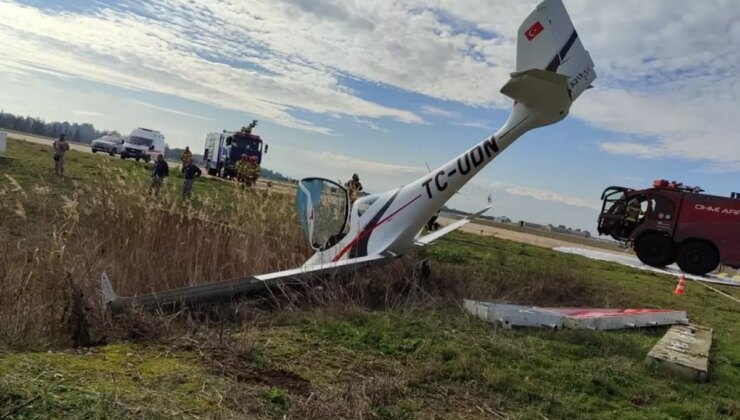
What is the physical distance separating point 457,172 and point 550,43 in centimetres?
230

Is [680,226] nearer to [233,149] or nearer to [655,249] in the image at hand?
[655,249]

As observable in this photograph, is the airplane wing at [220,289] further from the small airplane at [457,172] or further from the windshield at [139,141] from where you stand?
the windshield at [139,141]

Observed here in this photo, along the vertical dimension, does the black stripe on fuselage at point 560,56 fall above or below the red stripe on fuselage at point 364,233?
above

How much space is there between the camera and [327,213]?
9.40 m

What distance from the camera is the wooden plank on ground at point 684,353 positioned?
5.36m

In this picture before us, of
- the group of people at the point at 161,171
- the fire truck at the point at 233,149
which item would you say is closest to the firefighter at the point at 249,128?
the fire truck at the point at 233,149

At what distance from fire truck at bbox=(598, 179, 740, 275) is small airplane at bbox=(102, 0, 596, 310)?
890cm

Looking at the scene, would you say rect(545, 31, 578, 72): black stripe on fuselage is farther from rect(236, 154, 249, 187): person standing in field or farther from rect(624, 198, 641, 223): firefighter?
rect(624, 198, 641, 223): firefighter

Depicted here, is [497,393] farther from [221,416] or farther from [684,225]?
[684,225]

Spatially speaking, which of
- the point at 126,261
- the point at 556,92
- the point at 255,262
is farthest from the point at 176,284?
the point at 556,92

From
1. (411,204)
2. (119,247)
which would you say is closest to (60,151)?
(119,247)

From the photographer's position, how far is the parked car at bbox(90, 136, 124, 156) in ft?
146

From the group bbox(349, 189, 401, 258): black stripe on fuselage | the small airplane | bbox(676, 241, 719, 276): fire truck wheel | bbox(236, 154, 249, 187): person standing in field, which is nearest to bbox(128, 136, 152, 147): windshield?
bbox(236, 154, 249, 187): person standing in field

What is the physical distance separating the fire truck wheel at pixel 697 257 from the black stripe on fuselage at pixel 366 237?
10787 millimetres
